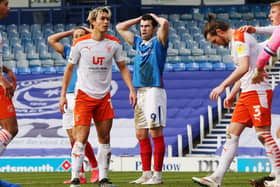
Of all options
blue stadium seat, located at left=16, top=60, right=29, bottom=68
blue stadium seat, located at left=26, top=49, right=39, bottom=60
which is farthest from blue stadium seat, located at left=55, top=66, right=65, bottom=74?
blue stadium seat, located at left=26, top=49, right=39, bottom=60

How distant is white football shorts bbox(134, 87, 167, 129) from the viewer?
12891 millimetres

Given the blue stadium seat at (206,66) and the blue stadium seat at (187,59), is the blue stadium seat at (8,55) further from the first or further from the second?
the blue stadium seat at (206,66)

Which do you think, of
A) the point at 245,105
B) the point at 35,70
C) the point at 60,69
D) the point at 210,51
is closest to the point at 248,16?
the point at 210,51

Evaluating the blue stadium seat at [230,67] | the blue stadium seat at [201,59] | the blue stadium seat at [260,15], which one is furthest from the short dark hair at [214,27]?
the blue stadium seat at [260,15]

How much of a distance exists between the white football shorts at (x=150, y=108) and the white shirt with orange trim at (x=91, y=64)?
167 cm

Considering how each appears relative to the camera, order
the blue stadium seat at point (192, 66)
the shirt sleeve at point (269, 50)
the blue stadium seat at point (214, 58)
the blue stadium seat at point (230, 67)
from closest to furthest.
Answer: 1. the shirt sleeve at point (269, 50)
2. the blue stadium seat at point (230, 67)
3. the blue stadium seat at point (192, 66)
4. the blue stadium seat at point (214, 58)

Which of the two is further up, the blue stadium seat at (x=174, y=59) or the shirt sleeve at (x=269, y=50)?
the shirt sleeve at (x=269, y=50)

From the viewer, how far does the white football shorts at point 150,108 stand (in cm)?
1289

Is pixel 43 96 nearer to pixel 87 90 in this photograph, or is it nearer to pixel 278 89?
pixel 278 89

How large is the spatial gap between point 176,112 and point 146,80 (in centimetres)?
1126

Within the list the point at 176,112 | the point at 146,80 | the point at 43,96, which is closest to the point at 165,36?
the point at 146,80

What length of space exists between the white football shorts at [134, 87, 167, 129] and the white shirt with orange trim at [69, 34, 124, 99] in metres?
1.67

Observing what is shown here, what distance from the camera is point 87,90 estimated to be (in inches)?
442

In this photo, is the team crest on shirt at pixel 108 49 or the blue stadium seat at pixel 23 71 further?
the blue stadium seat at pixel 23 71
